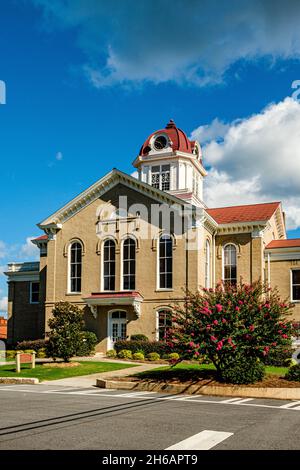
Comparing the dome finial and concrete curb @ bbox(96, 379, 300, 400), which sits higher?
the dome finial

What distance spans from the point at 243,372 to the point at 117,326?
1758 centimetres

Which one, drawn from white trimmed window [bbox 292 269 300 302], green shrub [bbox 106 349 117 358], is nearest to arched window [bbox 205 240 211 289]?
white trimmed window [bbox 292 269 300 302]

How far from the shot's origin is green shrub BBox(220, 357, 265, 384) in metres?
19.2

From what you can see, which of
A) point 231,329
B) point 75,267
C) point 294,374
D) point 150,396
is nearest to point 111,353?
point 75,267

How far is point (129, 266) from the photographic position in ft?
119

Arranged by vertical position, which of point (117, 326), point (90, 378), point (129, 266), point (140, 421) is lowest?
point (90, 378)

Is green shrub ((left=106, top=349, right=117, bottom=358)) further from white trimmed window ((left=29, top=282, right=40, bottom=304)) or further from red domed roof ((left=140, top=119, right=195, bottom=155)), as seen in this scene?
red domed roof ((left=140, top=119, right=195, bottom=155))

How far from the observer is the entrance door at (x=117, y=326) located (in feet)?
117

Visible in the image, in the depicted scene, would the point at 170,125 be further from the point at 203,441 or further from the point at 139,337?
the point at 203,441

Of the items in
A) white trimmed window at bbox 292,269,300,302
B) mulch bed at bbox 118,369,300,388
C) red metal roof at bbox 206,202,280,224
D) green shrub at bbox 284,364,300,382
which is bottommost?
mulch bed at bbox 118,369,300,388

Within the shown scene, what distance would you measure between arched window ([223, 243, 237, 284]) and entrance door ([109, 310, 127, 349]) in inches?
288

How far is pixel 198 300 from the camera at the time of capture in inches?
813
